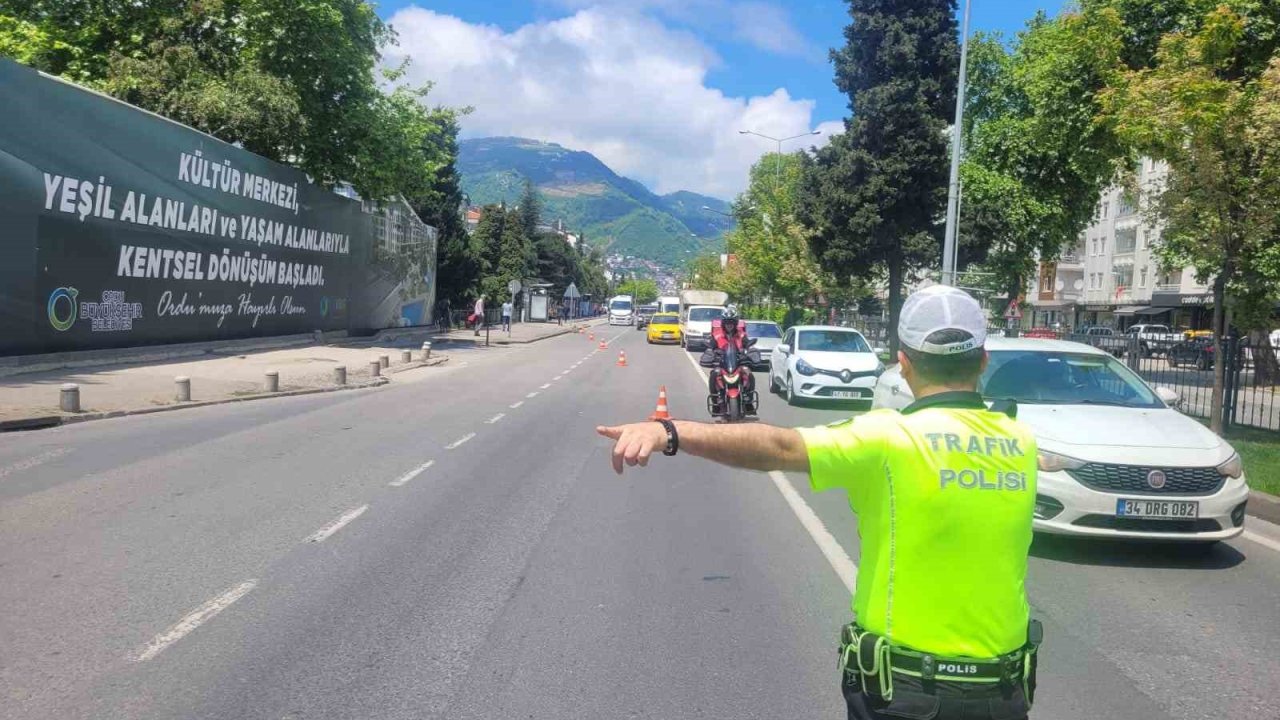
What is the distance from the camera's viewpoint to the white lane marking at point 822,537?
22.3 ft

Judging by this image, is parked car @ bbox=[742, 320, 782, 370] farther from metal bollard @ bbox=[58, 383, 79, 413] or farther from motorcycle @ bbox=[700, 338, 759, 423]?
metal bollard @ bbox=[58, 383, 79, 413]

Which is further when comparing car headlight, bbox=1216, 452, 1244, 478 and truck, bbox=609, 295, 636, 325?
truck, bbox=609, 295, 636, 325

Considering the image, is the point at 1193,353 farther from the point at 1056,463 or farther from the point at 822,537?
the point at 822,537

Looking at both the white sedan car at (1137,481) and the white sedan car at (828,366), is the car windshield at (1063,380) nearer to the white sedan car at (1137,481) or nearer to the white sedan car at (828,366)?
the white sedan car at (1137,481)

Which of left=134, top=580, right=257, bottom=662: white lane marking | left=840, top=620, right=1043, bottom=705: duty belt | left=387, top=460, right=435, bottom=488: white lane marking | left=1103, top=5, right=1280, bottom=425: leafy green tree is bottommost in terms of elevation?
left=387, top=460, right=435, bottom=488: white lane marking

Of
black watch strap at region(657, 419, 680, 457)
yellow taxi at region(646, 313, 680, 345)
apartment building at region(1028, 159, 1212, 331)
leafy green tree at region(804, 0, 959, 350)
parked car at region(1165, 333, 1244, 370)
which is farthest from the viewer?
apartment building at region(1028, 159, 1212, 331)

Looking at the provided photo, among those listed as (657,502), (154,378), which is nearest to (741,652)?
(657,502)

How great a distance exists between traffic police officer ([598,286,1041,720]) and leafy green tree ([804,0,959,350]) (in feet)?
110

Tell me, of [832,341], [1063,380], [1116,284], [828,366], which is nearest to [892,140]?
[832,341]

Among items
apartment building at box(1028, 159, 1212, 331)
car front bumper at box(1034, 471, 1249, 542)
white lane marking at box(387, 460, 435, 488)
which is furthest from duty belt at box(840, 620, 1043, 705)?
apartment building at box(1028, 159, 1212, 331)

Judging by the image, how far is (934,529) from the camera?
2383 millimetres

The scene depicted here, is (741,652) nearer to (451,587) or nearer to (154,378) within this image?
(451,587)

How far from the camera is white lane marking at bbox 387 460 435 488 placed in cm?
984

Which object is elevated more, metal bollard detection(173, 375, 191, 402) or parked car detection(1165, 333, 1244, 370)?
parked car detection(1165, 333, 1244, 370)
